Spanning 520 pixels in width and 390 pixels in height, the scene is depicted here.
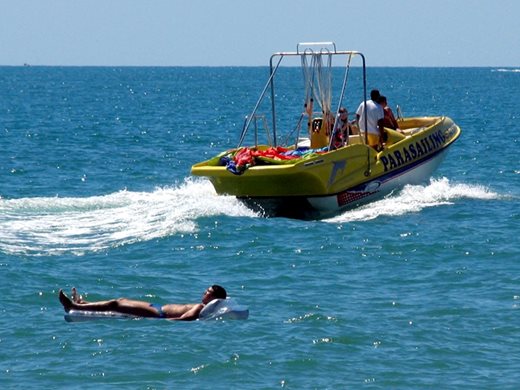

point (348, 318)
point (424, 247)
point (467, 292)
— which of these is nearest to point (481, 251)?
point (424, 247)

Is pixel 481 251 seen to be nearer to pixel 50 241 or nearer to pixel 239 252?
pixel 239 252

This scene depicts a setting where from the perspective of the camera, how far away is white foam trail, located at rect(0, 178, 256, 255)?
16703 mm

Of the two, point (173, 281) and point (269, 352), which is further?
point (173, 281)

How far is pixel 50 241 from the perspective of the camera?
16.8 metres

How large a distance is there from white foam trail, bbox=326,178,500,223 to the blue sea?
0.05 meters

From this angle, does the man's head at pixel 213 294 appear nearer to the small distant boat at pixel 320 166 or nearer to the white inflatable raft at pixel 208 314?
the white inflatable raft at pixel 208 314

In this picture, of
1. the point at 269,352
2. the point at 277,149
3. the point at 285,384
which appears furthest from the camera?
the point at 277,149

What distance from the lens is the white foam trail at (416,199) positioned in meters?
19.2

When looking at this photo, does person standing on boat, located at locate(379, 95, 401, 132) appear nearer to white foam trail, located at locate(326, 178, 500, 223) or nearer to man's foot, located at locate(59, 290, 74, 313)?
white foam trail, located at locate(326, 178, 500, 223)

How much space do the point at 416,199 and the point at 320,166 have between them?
290cm

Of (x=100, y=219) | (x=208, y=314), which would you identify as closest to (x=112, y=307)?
(x=208, y=314)

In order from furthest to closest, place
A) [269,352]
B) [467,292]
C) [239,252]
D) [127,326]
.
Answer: [239,252] < [467,292] < [127,326] < [269,352]

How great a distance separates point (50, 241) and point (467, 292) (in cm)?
575

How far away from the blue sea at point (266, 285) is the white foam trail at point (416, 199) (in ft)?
0.16
